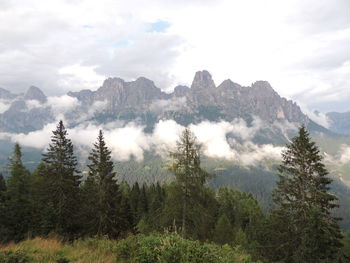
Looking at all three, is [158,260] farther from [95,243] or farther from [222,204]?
[222,204]

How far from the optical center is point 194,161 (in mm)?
25406

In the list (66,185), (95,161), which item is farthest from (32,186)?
(95,161)

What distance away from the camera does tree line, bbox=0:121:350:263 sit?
65.8ft

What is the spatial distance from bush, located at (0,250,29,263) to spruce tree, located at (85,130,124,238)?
24770mm

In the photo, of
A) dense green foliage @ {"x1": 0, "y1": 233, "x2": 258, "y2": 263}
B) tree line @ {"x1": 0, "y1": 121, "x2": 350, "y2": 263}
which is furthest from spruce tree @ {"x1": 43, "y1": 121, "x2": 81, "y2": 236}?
dense green foliage @ {"x1": 0, "y1": 233, "x2": 258, "y2": 263}

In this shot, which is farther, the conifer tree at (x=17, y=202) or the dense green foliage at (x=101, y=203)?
the dense green foliage at (x=101, y=203)

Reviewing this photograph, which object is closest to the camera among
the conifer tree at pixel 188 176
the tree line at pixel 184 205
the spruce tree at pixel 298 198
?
the tree line at pixel 184 205

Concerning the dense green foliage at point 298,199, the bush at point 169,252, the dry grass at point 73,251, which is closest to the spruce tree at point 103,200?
the dense green foliage at point 298,199

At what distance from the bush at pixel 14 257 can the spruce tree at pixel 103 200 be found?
2477cm

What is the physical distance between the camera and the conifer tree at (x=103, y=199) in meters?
32.9

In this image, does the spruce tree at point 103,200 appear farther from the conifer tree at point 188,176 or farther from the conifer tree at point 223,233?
the conifer tree at point 223,233

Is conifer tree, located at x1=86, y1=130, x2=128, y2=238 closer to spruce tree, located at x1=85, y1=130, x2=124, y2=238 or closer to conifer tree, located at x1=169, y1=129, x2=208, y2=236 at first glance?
spruce tree, located at x1=85, y1=130, x2=124, y2=238

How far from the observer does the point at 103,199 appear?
109 ft

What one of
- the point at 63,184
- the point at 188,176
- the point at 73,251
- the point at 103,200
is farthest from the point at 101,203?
the point at 73,251
